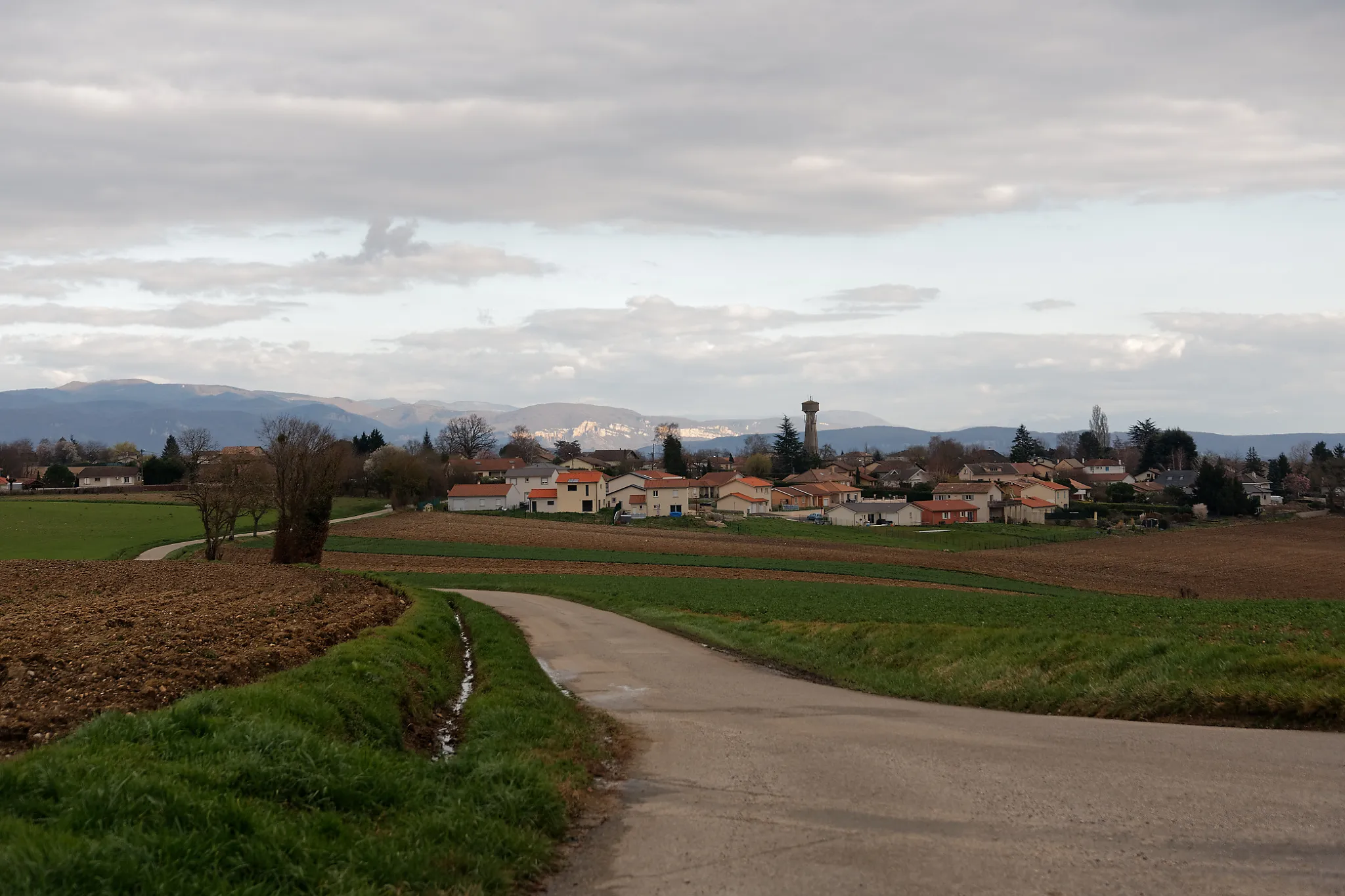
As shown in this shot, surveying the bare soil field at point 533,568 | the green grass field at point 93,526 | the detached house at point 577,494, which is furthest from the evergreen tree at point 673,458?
the bare soil field at point 533,568

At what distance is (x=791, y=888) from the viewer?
7.12 meters

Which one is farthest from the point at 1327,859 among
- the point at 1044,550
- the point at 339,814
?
the point at 1044,550

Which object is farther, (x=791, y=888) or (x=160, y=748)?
(x=160, y=748)

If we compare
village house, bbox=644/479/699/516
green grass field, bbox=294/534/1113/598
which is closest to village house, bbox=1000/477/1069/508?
village house, bbox=644/479/699/516

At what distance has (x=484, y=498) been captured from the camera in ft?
387

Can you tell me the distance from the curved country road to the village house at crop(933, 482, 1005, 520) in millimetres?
115686

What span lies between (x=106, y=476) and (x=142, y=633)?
509 feet

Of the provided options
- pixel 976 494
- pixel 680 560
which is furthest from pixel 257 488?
pixel 976 494

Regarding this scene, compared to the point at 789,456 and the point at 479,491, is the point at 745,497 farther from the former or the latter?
the point at 789,456

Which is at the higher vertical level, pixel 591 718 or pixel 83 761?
pixel 83 761

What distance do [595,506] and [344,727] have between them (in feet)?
349

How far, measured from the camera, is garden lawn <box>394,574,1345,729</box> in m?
13.6

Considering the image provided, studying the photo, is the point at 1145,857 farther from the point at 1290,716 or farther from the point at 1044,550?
the point at 1044,550

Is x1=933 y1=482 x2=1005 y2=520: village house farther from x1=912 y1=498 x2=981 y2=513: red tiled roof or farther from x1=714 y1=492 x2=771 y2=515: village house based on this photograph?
x1=714 y1=492 x2=771 y2=515: village house
